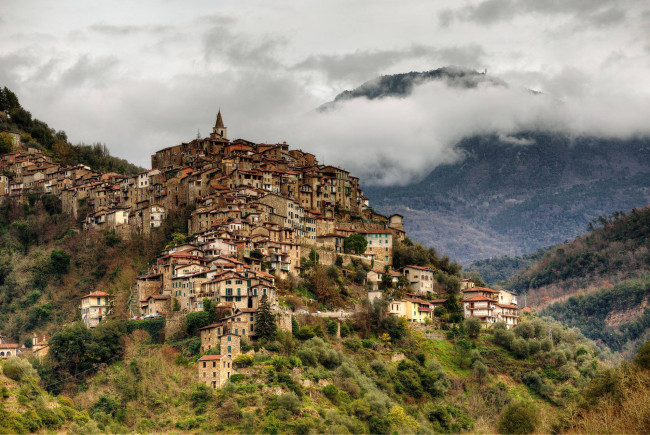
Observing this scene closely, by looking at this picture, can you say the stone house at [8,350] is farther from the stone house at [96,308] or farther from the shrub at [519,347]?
the shrub at [519,347]

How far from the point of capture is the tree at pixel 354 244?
8462 centimetres

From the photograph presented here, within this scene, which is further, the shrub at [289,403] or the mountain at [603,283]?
the mountain at [603,283]

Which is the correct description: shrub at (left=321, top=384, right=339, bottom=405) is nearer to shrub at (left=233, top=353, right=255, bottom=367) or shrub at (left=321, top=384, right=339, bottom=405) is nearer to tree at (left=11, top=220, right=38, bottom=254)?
shrub at (left=233, top=353, right=255, bottom=367)

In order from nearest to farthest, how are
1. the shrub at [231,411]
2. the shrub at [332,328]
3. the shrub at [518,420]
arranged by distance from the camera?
1. the shrub at [231,411]
2. the shrub at [518,420]
3. the shrub at [332,328]

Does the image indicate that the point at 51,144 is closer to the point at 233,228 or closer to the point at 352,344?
the point at 233,228

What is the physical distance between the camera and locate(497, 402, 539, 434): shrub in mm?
57469

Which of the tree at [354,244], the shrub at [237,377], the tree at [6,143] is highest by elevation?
the tree at [6,143]

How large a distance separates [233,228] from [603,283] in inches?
3371

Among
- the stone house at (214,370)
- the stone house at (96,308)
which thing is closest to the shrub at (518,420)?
the stone house at (214,370)

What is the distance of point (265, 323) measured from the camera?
63781 mm

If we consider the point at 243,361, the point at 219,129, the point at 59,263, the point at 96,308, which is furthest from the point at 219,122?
the point at 243,361

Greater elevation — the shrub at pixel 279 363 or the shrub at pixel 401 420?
the shrub at pixel 279 363

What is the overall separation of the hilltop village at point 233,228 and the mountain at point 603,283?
47475 millimetres

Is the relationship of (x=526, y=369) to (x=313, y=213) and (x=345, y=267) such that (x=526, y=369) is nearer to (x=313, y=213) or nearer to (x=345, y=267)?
(x=345, y=267)
